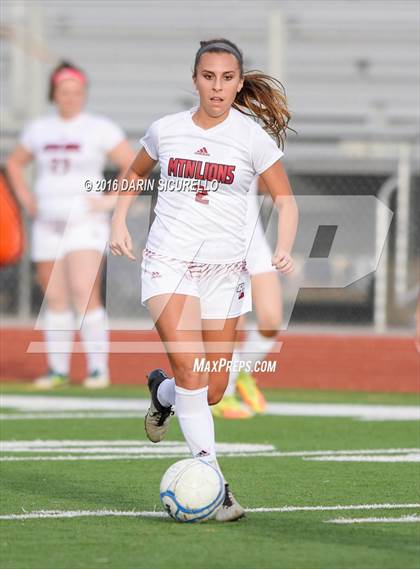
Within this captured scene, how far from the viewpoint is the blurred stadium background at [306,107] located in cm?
1266

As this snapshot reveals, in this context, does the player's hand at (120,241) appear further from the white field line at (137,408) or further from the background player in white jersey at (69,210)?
the background player in white jersey at (69,210)

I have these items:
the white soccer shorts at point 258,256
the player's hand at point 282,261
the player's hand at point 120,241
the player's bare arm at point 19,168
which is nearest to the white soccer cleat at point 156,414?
the player's hand at point 120,241

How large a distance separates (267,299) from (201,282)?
12.6 feet

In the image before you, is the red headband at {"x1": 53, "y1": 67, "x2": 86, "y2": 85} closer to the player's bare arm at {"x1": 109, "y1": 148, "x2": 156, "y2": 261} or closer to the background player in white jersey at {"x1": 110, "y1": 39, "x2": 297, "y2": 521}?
the player's bare arm at {"x1": 109, "y1": 148, "x2": 156, "y2": 261}

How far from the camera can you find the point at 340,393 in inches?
465

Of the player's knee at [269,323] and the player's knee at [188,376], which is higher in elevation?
the player's knee at [188,376]

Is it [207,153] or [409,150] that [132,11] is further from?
[207,153]

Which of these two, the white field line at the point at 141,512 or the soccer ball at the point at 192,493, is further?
the white field line at the point at 141,512

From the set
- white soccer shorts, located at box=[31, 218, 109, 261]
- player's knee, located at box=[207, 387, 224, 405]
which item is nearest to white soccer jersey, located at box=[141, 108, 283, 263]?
player's knee, located at box=[207, 387, 224, 405]

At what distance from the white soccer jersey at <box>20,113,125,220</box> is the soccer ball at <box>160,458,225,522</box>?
6463mm

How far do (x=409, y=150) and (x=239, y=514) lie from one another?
870cm

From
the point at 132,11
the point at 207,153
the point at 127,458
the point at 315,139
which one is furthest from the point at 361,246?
the point at 132,11

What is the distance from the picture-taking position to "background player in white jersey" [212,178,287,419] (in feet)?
29.7

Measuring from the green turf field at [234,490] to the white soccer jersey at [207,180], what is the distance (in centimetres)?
109
